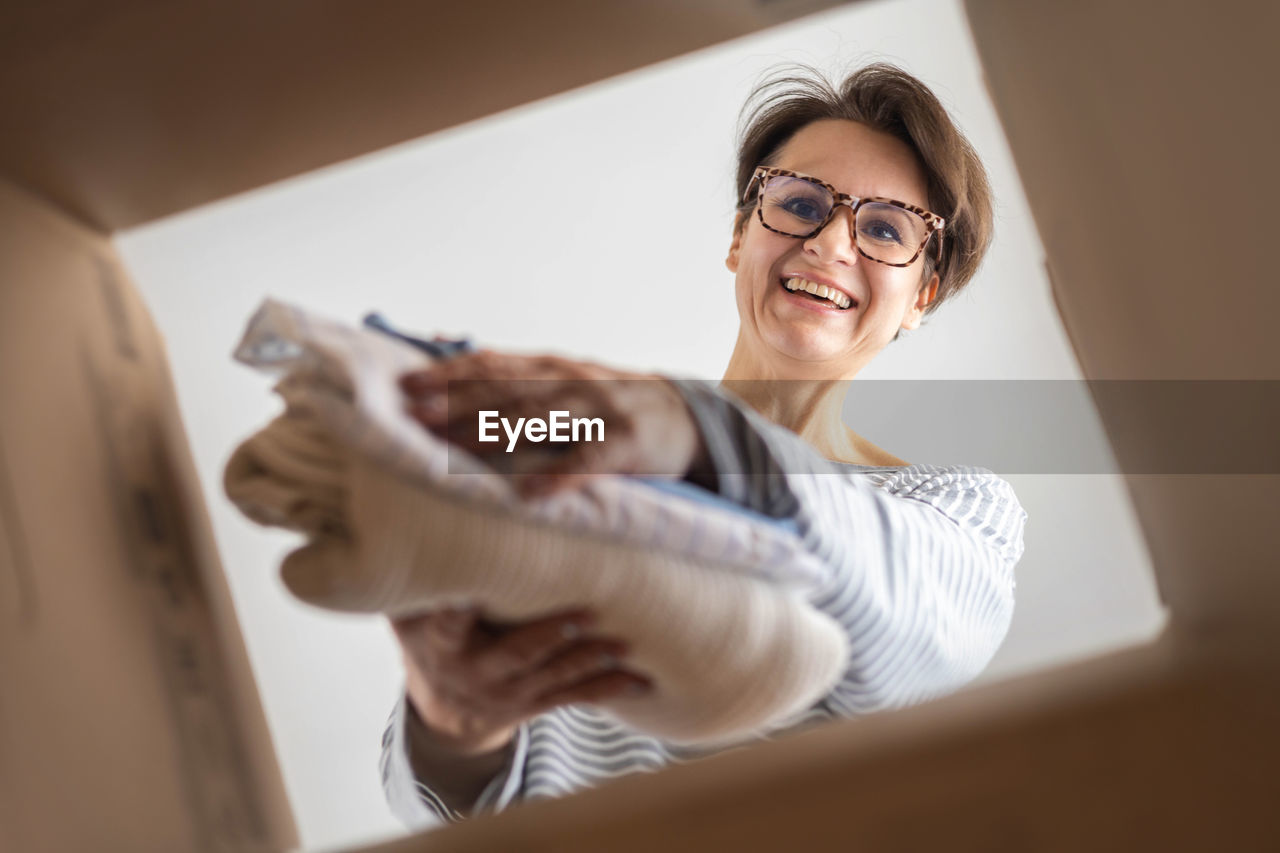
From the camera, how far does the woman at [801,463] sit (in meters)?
0.30

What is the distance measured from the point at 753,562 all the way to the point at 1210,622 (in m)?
0.20

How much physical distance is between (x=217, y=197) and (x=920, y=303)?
434mm

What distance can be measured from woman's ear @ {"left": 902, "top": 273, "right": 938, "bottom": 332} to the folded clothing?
0.22 meters

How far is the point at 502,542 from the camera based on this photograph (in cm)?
26

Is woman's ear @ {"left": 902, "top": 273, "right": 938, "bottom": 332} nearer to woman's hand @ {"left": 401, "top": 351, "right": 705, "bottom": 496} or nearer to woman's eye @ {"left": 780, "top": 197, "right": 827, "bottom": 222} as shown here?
woman's eye @ {"left": 780, "top": 197, "right": 827, "bottom": 222}

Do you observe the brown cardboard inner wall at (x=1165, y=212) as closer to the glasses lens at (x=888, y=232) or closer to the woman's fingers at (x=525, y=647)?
the glasses lens at (x=888, y=232)

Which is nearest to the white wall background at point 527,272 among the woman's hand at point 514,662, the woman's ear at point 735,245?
the woman's ear at point 735,245

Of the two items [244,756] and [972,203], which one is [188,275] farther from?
[972,203]

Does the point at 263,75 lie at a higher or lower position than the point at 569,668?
higher

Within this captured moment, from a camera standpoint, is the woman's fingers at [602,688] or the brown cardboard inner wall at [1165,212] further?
the brown cardboard inner wall at [1165,212]

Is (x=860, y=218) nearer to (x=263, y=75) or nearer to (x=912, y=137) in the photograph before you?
(x=912, y=137)

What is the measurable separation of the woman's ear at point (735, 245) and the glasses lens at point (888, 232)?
0.07 m

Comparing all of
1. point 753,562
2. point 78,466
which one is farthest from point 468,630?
point 78,466

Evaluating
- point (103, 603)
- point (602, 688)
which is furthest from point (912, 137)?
point (103, 603)
